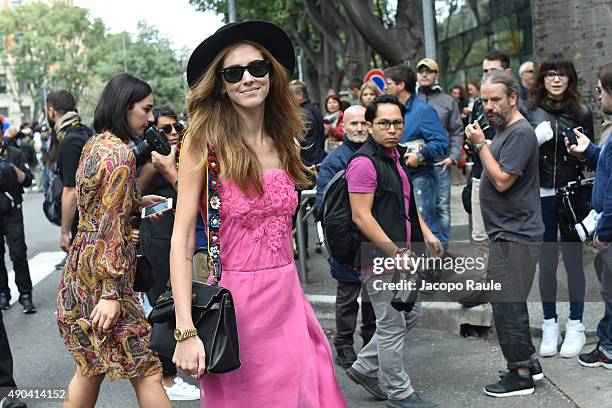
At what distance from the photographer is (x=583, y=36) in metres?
7.88

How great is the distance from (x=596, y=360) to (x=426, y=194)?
2.61 meters

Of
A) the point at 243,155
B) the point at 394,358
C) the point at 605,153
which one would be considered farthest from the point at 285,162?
the point at 605,153

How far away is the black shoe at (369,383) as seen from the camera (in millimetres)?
5520

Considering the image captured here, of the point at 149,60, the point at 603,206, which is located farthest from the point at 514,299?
the point at 149,60

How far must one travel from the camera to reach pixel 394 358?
5.23 meters

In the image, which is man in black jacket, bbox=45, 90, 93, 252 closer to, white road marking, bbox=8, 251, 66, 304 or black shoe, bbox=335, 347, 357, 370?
black shoe, bbox=335, 347, 357, 370

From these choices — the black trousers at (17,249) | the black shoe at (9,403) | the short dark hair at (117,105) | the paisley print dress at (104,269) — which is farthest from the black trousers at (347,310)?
the black trousers at (17,249)

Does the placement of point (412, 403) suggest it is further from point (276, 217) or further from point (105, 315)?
point (276, 217)

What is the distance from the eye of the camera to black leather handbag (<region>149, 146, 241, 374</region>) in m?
3.10

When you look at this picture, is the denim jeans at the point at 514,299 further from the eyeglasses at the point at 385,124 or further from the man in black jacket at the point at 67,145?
the man in black jacket at the point at 67,145

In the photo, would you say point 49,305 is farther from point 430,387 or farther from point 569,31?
point 569,31

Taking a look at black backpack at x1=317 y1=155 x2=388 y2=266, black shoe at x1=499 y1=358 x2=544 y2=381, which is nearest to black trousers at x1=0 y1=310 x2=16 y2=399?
black backpack at x1=317 y1=155 x2=388 y2=266

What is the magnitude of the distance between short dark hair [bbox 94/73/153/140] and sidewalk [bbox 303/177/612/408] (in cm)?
232

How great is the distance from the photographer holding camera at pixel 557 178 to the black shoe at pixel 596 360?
228mm
